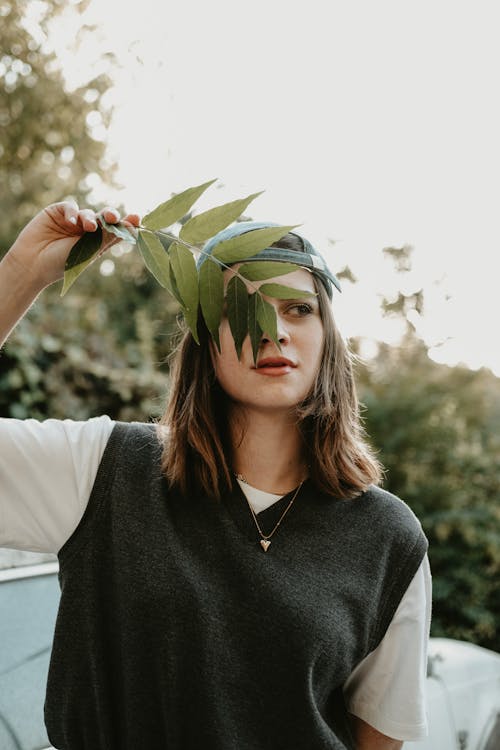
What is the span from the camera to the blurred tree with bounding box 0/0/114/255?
16.5 ft

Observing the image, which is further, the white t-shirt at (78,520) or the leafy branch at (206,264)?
the white t-shirt at (78,520)

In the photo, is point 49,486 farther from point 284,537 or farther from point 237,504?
point 284,537

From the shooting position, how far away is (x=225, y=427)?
1.73m

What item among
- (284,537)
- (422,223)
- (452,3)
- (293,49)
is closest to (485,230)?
(422,223)

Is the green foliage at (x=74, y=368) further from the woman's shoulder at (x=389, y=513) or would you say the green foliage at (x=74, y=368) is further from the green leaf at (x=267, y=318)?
the green leaf at (x=267, y=318)

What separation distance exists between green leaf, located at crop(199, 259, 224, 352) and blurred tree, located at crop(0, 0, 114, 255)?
4280 mm

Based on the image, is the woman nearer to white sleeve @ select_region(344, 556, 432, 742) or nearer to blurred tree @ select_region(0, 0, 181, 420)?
white sleeve @ select_region(344, 556, 432, 742)

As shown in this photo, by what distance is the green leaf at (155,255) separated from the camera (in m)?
1.30

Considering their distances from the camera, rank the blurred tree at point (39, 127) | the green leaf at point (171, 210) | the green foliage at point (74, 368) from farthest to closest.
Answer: the blurred tree at point (39, 127), the green foliage at point (74, 368), the green leaf at point (171, 210)

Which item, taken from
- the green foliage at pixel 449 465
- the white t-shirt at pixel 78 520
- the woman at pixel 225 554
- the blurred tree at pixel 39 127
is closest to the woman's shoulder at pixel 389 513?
the woman at pixel 225 554

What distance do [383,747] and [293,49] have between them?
504 centimetres

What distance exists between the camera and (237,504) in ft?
5.22

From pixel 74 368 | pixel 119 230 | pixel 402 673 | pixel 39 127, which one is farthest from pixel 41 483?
pixel 39 127

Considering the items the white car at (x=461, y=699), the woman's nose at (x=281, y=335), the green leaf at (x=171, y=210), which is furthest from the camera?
the white car at (x=461, y=699)
